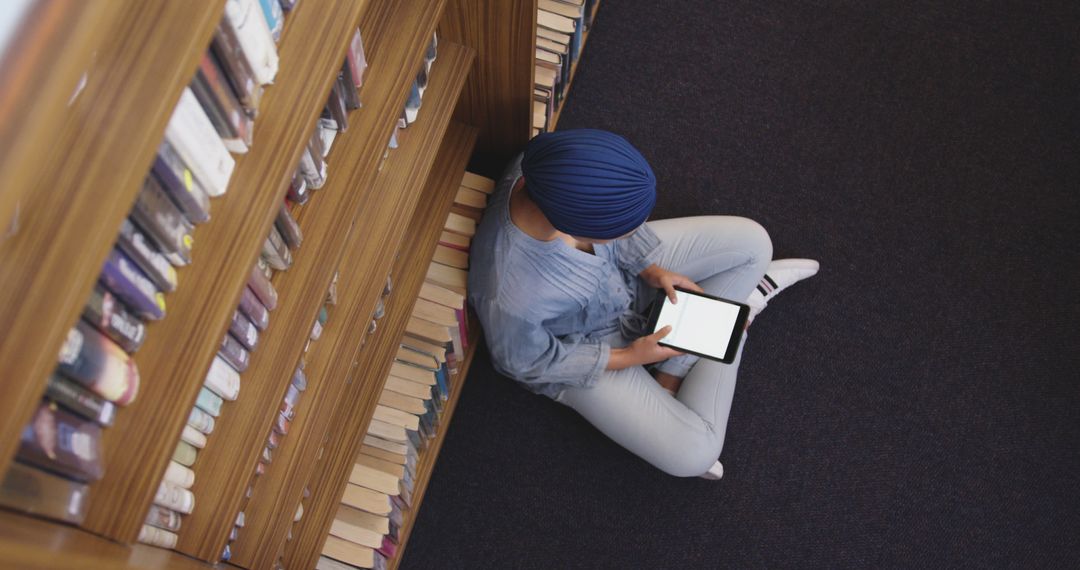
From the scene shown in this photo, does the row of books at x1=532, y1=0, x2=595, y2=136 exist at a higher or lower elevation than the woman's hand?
higher

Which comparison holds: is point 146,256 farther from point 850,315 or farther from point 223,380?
point 850,315

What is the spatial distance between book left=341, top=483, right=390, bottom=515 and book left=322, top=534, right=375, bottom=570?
2.9 inches

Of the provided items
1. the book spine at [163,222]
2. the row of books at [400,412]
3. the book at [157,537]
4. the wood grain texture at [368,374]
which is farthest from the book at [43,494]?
the row of books at [400,412]

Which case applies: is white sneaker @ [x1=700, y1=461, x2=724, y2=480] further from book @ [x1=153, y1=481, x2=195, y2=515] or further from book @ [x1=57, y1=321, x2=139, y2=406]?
book @ [x1=57, y1=321, x2=139, y2=406]

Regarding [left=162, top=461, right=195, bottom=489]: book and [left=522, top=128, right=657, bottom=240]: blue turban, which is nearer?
[left=162, top=461, right=195, bottom=489]: book

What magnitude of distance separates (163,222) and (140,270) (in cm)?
5

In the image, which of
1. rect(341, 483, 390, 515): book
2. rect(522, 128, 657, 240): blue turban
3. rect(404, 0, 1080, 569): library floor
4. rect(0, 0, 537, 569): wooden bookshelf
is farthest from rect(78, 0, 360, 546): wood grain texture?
rect(404, 0, 1080, 569): library floor

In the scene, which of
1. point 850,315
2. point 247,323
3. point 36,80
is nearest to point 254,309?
point 247,323

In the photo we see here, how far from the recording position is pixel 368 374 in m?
1.37

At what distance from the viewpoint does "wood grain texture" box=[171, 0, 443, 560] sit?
2.93 ft

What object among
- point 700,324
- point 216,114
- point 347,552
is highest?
point 700,324

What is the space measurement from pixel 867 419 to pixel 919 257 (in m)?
0.46

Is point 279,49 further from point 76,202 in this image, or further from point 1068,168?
point 1068,168

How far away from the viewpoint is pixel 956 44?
85.5 inches
